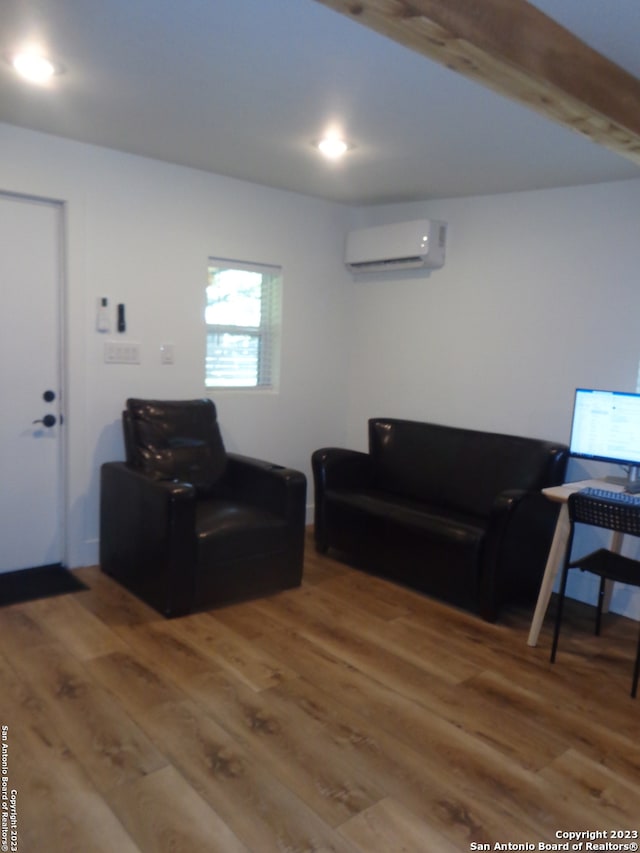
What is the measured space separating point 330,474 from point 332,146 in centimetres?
192

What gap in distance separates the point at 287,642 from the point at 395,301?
8.51 feet

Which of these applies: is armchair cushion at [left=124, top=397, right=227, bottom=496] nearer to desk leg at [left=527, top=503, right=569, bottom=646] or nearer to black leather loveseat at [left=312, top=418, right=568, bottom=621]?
black leather loveseat at [left=312, top=418, right=568, bottom=621]

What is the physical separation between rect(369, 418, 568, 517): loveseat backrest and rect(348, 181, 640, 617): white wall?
24 cm

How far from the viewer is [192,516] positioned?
317 centimetres

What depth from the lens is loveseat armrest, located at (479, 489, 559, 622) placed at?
326 centimetres

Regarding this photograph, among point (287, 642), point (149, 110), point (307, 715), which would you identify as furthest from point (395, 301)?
point (307, 715)

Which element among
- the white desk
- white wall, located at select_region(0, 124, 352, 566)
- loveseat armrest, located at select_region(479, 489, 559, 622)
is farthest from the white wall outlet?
the white desk

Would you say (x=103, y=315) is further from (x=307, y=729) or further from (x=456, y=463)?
(x=307, y=729)

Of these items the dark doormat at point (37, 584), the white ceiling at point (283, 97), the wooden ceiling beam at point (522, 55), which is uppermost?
the white ceiling at point (283, 97)

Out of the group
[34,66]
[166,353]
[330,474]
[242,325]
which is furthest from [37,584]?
[34,66]

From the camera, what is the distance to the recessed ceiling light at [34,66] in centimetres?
237

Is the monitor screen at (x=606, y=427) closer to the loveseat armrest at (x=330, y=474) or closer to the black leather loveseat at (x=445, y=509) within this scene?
the black leather loveseat at (x=445, y=509)

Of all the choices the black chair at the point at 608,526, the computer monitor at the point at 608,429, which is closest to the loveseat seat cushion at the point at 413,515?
the black chair at the point at 608,526

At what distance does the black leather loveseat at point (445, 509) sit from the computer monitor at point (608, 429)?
0.67 feet
